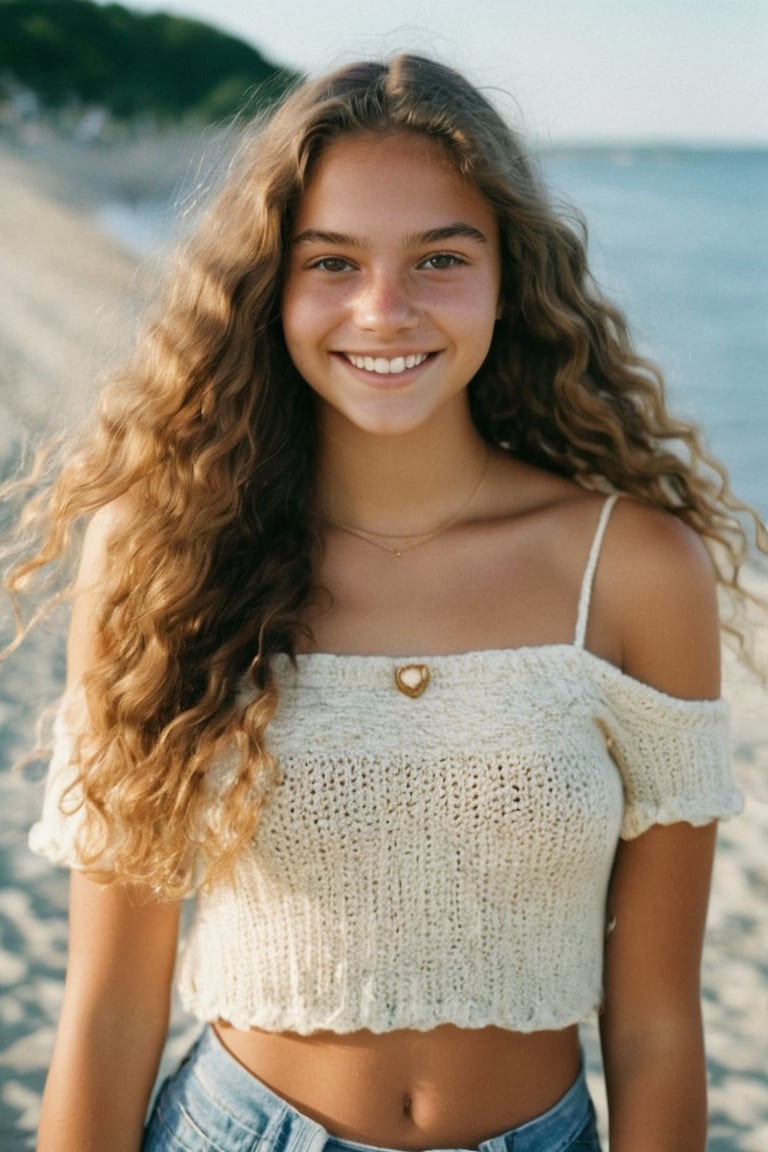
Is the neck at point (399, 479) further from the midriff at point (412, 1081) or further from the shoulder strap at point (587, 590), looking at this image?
the midriff at point (412, 1081)

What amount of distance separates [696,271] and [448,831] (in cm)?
2296

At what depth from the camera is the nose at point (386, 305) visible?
5.91 feet

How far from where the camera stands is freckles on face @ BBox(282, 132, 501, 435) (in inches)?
72.0

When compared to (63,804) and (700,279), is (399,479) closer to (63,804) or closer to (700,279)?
(63,804)

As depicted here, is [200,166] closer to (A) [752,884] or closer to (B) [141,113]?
(A) [752,884]

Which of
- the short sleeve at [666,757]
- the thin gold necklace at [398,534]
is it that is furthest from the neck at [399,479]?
the short sleeve at [666,757]

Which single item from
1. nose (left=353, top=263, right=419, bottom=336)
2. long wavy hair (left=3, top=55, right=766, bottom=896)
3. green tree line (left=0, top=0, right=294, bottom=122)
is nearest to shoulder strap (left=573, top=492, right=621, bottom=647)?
long wavy hair (left=3, top=55, right=766, bottom=896)

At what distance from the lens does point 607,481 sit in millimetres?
2100

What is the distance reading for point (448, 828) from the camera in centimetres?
178

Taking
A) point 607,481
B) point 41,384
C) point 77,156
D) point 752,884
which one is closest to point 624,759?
point 607,481

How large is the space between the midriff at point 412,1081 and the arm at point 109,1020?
159 mm

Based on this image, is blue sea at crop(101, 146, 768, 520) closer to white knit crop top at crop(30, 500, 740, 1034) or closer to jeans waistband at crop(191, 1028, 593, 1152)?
white knit crop top at crop(30, 500, 740, 1034)

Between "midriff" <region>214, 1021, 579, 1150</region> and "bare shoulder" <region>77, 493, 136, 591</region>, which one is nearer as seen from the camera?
"midriff" <region>214, 1021, 579, 1150</region>

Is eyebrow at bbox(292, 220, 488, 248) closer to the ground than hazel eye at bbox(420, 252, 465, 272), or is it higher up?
higher up
